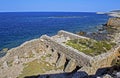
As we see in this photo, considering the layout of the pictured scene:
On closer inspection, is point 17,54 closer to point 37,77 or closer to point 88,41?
point 37,77

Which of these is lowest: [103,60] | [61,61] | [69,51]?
[61,61]

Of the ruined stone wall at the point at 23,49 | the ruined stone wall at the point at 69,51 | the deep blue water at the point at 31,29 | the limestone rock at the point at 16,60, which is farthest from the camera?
the deep blue water at the point at 31,29

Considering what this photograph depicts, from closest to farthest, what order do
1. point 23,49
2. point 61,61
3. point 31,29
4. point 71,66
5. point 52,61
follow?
point 71,66
point 61,61
point 52,61
point 23,49
point 31,29

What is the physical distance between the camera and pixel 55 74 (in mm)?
17344

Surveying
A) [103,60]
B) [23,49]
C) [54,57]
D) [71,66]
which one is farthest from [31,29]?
[103,60]

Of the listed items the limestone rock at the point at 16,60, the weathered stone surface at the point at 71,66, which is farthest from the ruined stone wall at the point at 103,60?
the limestone rock at the point at 16,60

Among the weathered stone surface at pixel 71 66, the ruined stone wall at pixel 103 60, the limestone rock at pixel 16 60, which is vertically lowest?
the limestone rock at pixel 16 60

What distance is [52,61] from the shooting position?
1995 centimetres

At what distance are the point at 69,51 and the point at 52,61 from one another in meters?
2.73

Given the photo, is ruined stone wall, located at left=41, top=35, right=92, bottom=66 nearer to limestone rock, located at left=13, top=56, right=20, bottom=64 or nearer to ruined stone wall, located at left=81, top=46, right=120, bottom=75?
ruined stone wall, located at left=81, top=46, right=120, bottom=75

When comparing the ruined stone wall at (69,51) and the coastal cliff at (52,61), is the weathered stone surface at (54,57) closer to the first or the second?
the coastal cliff at (52,61)

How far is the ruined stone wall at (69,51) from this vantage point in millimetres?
15986

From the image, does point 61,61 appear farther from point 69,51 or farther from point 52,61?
point 69,51

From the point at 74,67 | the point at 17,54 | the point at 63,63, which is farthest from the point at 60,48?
the point at 17,54
